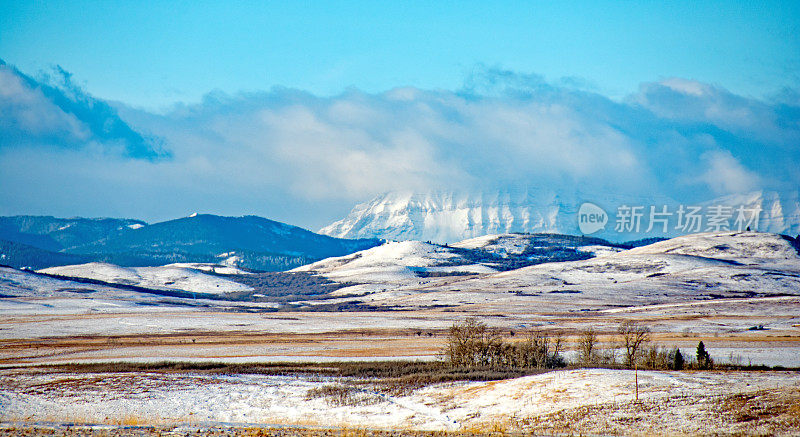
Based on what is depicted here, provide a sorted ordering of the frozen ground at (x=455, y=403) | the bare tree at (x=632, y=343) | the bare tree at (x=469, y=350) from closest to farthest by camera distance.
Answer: the frozen ground at (x=455, y=403)
the bare tree at (x=632, y=343)
the bare tree at (x=469, y=350)

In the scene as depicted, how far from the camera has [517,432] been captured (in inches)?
1729

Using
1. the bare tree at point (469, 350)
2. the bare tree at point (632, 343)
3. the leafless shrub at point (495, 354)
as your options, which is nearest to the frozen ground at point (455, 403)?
the bare tree at point (632, 343)

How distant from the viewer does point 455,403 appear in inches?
2147

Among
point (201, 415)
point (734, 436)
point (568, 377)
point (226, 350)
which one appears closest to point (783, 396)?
point (734, 436)

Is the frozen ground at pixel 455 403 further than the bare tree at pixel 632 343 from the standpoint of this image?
No

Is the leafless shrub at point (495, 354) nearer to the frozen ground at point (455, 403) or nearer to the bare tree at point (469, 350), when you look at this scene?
the bare tree at point (469, 350)

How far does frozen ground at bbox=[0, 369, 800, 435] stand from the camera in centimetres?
4450

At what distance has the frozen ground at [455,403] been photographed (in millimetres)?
44500

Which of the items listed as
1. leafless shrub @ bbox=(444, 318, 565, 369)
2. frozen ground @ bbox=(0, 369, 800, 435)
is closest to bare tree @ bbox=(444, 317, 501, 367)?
leafless shrub @ bbox=(444, 318, 565, 369)

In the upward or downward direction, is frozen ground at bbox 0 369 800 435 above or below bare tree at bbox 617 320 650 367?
below

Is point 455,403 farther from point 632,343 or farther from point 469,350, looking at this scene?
point 632,343

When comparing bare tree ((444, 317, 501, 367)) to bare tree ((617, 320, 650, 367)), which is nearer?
bare tree ((617, 320, 650, 367))

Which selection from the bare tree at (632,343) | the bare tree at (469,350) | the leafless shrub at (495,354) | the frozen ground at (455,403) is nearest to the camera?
the frozen ground at (455,403)

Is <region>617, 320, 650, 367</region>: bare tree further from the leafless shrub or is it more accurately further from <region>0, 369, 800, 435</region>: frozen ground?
<region>0, 369, 800, 435</region>: frozen ground
